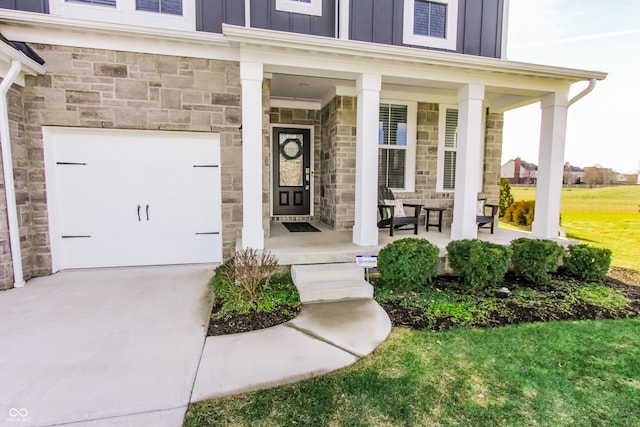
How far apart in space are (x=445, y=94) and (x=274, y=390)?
20.2 ft

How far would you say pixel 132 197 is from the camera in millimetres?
5047

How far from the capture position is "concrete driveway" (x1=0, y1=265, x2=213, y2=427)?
80.0 inches

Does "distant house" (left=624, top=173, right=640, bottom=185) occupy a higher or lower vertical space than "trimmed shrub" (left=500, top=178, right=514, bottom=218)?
higher

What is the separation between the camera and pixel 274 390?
2.24m

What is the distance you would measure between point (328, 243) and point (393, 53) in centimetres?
282

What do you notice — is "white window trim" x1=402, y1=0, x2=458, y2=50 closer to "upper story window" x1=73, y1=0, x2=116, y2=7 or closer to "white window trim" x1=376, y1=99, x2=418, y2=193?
"white window trim" x1=376, y1=99, x2=418, y2=193

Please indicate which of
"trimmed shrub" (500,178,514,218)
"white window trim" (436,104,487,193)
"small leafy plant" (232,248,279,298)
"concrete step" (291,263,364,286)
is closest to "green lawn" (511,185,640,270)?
"trimmed shrub" (500,178,514,218)

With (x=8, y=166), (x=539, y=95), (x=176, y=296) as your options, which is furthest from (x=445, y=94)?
(x=8, y=166)

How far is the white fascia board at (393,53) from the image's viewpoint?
4074 millimetres

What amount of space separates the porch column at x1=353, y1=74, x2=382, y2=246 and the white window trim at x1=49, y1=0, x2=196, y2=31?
8.91 ft

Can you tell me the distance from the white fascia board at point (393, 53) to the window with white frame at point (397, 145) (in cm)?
168

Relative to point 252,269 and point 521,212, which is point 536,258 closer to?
point 252,269

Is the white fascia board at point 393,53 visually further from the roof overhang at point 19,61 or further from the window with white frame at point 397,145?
the roof overhang at point 19,61

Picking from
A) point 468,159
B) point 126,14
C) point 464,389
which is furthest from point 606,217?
point 126,14
